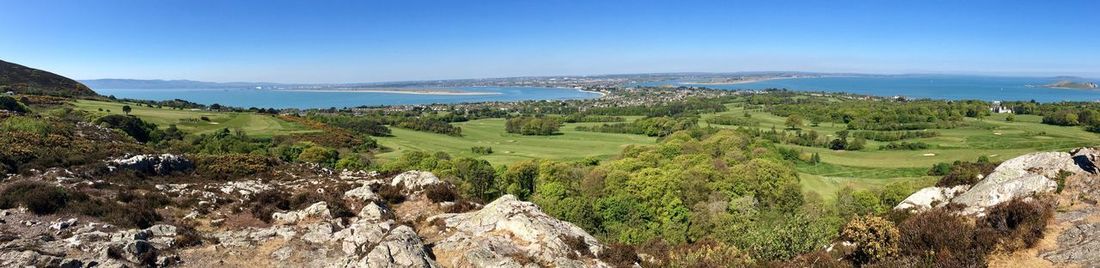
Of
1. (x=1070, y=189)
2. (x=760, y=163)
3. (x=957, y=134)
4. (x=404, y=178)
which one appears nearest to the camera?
(x=1070, y=189)

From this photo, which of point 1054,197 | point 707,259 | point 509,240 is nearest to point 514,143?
point 509,240

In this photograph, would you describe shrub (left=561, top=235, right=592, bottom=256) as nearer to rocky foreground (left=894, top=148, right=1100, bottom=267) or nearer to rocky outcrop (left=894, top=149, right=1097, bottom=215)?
rocky foreground (left=894, top=148, right=1100, bottom=267)

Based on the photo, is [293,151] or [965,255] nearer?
[965,255]

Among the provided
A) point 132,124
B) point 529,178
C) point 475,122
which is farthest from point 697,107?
point 132,124

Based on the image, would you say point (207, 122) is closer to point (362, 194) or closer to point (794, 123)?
point (362, 194)

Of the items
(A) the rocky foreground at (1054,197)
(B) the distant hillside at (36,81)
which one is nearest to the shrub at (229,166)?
(A) the rocky foreground at (1054,197)

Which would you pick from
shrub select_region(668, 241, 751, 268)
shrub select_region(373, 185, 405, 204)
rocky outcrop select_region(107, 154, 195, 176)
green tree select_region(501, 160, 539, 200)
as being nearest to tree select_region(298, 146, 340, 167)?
green tree select_region(501, 160, 539, 200)

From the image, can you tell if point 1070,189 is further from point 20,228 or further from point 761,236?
point 20,228

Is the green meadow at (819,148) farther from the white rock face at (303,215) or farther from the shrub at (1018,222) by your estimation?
the white rock face at (303,215)
